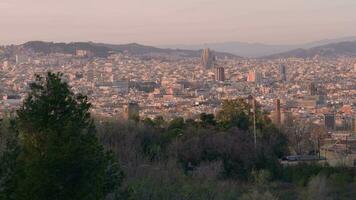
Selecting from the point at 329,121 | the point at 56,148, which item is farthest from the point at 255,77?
the point at 56,148

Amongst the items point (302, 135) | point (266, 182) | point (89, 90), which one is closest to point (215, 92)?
point (89, 90)

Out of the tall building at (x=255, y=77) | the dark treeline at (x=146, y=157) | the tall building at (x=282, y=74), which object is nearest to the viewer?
the dark treeline at (x=146, y=157)

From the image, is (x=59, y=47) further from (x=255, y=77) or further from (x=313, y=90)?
(x=313, y=90)

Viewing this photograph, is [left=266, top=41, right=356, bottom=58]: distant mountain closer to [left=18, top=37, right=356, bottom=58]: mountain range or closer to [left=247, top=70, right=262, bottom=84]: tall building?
[left=18, top=37, right=356, bottom=58]: mountain range

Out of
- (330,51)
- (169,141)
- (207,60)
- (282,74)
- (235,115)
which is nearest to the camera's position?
(169,141)

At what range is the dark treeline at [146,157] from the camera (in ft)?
37.4

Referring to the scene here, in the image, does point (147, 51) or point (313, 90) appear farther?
point (147, 51)

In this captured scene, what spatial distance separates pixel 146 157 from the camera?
2145 cm

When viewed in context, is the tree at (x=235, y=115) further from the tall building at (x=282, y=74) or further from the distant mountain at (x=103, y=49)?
the tall building at (x=282, y=74)

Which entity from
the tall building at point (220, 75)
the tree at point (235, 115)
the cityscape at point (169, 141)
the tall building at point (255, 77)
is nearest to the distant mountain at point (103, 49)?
the cityscape at point (169, 141)

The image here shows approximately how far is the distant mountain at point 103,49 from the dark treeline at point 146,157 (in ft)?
150

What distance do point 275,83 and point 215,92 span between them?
13.0 m

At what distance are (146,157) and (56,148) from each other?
33.3 ft

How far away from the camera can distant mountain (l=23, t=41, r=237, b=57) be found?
2894 inches
